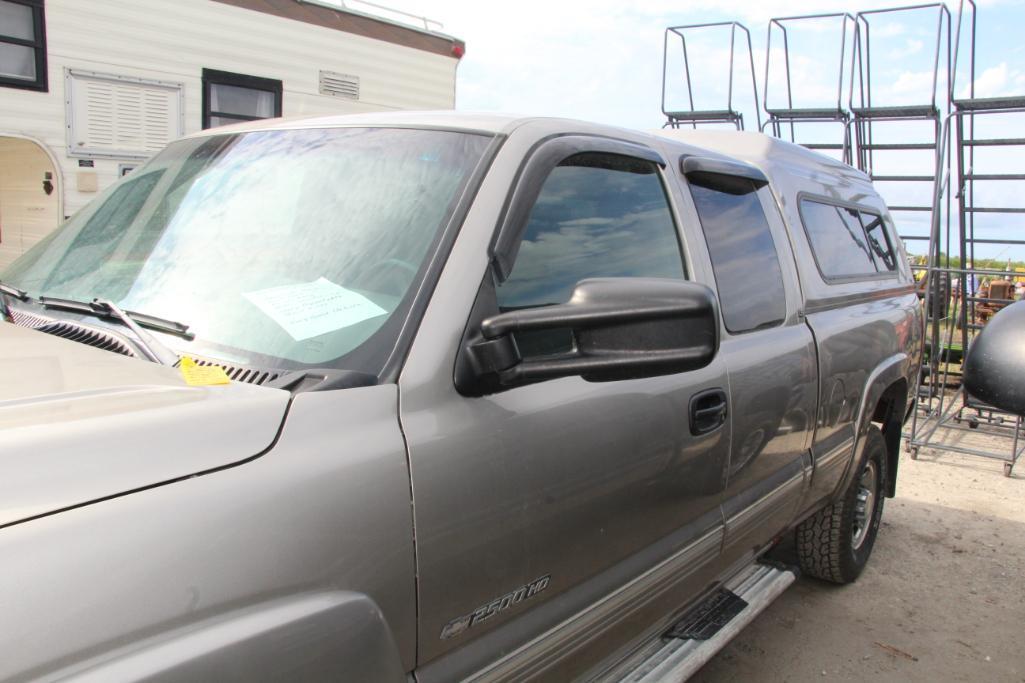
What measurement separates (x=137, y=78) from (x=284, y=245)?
7.25 m

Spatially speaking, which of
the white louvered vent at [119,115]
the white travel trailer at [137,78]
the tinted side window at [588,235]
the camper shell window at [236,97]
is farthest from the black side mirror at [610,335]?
the camper shell window at [236,97]

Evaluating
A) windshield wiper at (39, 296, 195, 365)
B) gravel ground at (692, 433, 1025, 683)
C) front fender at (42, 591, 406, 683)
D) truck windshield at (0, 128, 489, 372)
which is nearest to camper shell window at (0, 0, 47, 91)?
truck windshield at (0, 128, 489, 372)

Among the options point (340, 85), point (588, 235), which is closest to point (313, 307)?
point (588, 235)

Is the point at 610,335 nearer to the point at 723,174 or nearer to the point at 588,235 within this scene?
the point at 588,235

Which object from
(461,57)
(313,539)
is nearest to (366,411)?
(313,539)

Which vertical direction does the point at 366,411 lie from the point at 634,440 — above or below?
above

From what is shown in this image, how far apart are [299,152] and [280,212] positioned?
0.93ft

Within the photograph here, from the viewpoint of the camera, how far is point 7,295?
7.26 feet

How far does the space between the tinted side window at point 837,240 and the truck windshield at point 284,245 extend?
2.09 meters

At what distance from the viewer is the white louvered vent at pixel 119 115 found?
24.9ft

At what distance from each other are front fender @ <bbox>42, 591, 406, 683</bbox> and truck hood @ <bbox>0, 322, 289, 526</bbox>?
222 millimetres

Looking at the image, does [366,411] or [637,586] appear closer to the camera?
[366,411]

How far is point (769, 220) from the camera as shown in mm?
3129

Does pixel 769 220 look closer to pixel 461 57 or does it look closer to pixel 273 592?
pixel 273 592
